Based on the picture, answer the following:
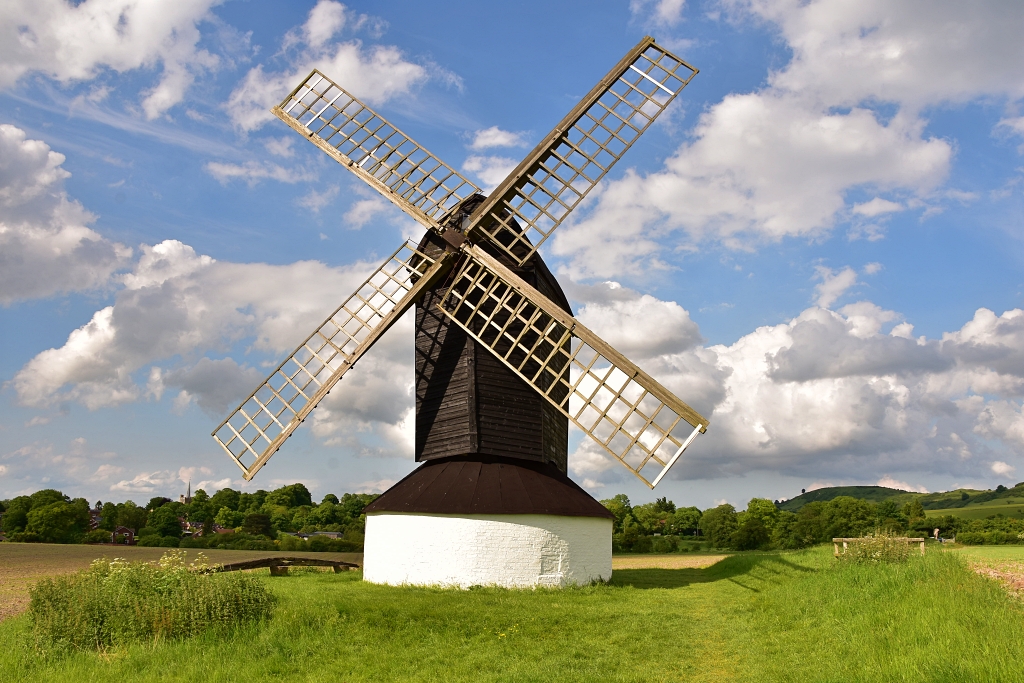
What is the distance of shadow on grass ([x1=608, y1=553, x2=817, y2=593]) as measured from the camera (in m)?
18.5

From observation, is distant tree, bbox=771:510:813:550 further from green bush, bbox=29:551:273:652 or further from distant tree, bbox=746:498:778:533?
green bush, bbox=29:551:273:652

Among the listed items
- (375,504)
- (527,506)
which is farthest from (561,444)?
(375,504)

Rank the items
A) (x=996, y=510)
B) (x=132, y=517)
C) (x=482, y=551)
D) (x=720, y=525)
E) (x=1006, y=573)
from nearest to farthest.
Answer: (x=1006, y=573) → (x=482, y=551) → (x=132, y=517) → (x=720, y=525) → (x=996, y=510)

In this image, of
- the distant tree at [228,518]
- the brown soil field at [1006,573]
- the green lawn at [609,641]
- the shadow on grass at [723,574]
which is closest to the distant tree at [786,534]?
the shadow on grass at [723,574]

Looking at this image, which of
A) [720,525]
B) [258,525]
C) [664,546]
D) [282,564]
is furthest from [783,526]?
[282,564]

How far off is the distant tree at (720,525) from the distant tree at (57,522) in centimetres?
4570

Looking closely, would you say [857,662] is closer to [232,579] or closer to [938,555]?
[938,555]

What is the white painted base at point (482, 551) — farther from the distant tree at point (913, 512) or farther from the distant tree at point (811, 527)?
the distant tree at point (913, 512)

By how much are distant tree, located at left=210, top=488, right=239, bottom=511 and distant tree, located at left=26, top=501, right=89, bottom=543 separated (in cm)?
1766

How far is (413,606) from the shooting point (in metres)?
12.7

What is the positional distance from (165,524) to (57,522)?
21.8 ft

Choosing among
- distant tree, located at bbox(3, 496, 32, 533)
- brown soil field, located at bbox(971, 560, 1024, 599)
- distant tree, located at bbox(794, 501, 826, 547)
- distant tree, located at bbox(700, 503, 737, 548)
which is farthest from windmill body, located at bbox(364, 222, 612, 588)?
distant tree, located at bbox(3, 496, 32, 533)

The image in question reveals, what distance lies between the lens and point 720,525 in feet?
195

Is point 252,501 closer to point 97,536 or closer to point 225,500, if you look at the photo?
point 225,500
